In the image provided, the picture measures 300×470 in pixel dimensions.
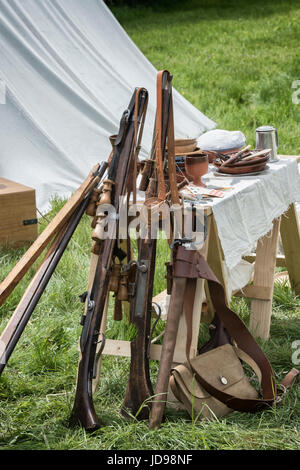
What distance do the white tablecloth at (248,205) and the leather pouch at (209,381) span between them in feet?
1.34

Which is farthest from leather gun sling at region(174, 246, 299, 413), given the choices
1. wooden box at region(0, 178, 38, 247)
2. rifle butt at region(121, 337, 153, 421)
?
wooden box at region(0, 178, 38, 247)

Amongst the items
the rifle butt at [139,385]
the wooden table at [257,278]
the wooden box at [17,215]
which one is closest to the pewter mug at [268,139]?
the wooden table at [257,278]

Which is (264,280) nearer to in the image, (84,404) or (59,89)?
(84,404)

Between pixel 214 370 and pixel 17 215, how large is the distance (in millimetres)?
2242

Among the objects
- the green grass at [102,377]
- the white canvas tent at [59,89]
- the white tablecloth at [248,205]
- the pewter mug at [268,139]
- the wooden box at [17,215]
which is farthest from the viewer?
the white canvas tent at [59,89]

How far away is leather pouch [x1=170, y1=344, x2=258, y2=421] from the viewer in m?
2.46

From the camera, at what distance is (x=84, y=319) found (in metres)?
2.43

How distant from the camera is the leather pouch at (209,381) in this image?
2.46 meters

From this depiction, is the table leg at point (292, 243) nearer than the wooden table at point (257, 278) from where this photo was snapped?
No

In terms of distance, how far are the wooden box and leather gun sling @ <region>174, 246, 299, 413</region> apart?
2.10 m

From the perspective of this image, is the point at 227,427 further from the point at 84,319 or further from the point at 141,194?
the point at 141,194

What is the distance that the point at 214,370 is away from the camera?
8.33 ft

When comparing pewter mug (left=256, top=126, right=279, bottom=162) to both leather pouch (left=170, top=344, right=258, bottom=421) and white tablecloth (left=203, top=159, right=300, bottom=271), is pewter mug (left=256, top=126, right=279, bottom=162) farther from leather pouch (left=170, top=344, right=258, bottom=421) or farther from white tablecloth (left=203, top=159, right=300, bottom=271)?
leather pouch (left=170, top=344, right=258, bottom=421)

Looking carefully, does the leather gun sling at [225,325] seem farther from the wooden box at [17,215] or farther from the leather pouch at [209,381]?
the wooden box at [17,215]
